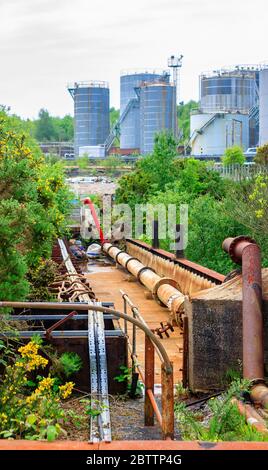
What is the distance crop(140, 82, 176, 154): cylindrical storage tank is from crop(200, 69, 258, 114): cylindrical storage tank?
5.06 metres

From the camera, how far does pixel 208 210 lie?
87.7ft

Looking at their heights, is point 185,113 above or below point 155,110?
above

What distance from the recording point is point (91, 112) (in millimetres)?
139125

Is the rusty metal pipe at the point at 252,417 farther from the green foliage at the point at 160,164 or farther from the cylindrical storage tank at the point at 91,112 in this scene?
the cylindrical storage tank at the point at 91,112

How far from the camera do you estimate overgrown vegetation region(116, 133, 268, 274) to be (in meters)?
25.4

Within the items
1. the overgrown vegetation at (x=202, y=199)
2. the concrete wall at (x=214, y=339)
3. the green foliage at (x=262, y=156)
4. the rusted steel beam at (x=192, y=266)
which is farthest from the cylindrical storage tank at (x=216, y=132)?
the concrete wall at (x=214, y=339)

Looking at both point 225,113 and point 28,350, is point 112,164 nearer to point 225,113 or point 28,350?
point 225,113

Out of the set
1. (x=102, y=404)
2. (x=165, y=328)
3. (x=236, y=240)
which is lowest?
(x=165, y=328)

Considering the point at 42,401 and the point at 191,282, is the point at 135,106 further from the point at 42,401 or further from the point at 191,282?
the point at 42,401

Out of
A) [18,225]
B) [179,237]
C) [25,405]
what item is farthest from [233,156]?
[25,405]

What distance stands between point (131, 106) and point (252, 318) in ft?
404

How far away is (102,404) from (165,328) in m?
7.27
